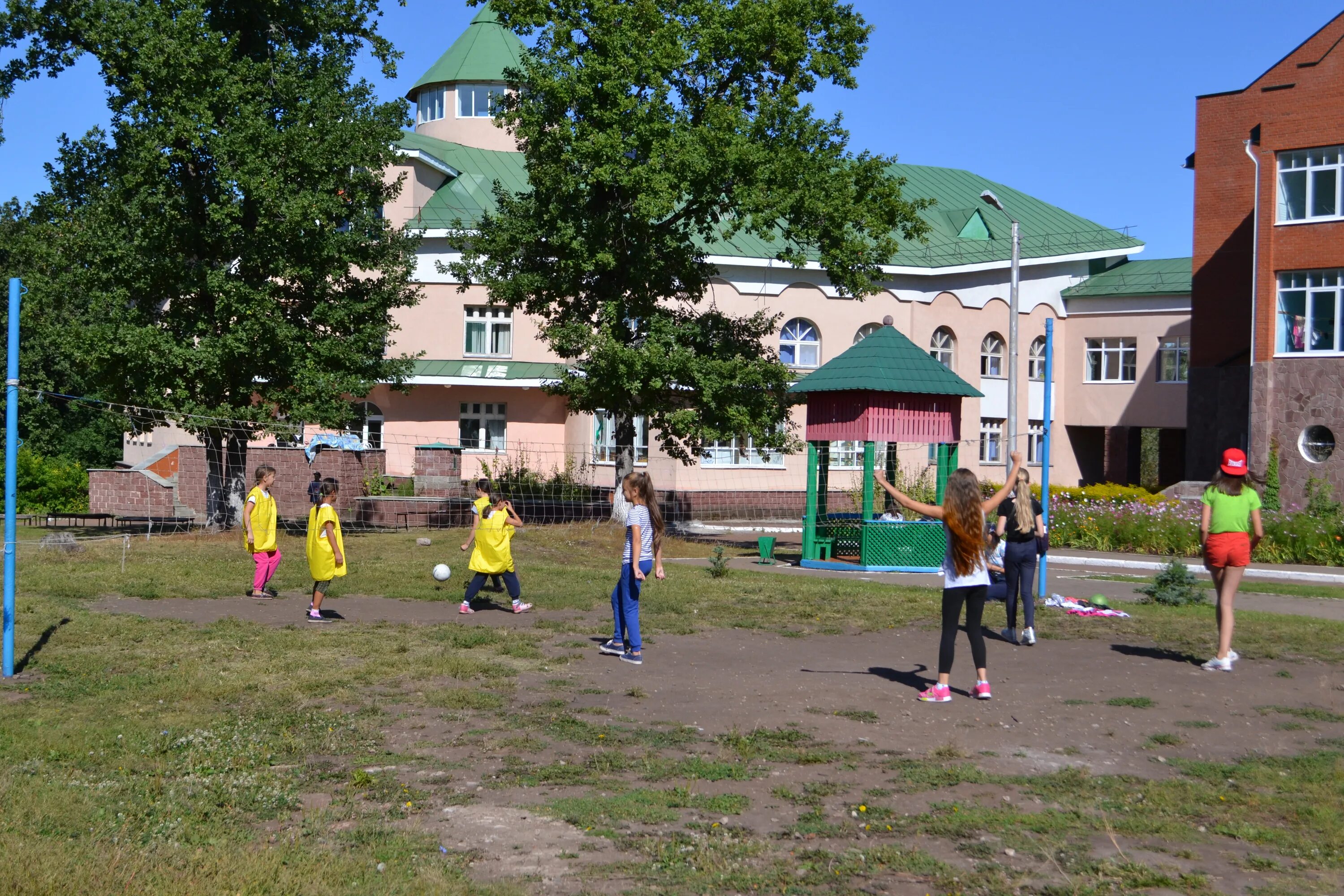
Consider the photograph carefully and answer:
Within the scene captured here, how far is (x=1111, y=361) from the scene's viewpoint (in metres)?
46.9

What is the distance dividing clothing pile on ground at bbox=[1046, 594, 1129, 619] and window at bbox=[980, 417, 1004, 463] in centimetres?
3087

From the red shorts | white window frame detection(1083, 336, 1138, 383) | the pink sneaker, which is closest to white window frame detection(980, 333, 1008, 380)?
white window frame detection(1083, 336, 1138, 383)

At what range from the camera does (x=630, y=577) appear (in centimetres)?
1155

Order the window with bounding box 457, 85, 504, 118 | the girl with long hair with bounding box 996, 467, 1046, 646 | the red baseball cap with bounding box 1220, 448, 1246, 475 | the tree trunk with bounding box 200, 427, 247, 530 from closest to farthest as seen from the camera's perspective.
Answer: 1. the red baseball cap with bounding box 1220, 448, 1246, 475
2. the girl with long hair with bounding box 996, 467, 1046, 646
3. the tree trunk with bounding box 200, 427, 247, 530
4. the window with bounding box 457, 85, 504, 118

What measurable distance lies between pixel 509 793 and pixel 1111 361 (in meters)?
43.8

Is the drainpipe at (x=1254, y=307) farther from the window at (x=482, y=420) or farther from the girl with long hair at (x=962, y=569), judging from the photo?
the girl with long hair at (x=962, y=569)

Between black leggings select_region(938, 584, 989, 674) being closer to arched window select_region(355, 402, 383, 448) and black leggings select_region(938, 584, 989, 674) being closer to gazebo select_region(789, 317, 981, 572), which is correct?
gazebo select_region(789, 317, 981, 572)

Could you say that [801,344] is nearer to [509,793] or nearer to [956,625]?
[956,625]

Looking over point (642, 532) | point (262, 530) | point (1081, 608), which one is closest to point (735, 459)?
point (1081, 608)

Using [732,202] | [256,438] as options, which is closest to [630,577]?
[732,202]

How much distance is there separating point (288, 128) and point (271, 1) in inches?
150

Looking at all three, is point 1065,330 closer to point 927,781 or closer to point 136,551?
point 136,551

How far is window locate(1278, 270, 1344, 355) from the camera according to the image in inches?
1222

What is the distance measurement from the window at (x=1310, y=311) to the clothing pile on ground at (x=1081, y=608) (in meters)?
18.5
